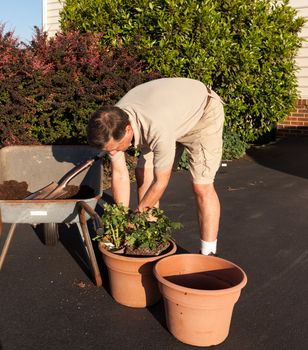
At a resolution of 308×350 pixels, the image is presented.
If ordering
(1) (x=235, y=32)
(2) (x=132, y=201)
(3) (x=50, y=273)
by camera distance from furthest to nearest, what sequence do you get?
(1) (x=235, y=32)
(2) (x=132, y=201)
(3) (x=50, y=273)

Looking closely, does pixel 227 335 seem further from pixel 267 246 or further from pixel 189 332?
pixel 267 246

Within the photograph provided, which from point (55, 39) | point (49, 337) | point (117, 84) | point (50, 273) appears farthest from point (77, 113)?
point (49, 337)

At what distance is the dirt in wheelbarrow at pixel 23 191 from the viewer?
369 cm

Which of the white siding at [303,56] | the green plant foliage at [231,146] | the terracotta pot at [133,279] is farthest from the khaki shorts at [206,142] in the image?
the white siding at [303,56]

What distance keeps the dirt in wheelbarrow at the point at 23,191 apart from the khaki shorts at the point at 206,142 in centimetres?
91

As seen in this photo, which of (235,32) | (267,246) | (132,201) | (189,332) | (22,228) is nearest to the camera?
(189,332)

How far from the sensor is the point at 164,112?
9.43 feet

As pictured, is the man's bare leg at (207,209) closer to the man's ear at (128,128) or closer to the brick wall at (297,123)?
the man's ear at (128,128)


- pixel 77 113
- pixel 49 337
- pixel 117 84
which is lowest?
pixel 49 337

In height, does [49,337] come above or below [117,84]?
below

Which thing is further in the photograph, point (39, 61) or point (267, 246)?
point (39, 61)

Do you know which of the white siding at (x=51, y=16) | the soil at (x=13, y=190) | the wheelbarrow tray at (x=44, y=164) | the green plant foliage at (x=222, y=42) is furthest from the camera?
the white siding at (x=51, y=16)

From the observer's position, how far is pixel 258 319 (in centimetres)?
296

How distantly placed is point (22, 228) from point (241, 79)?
14.6ft
